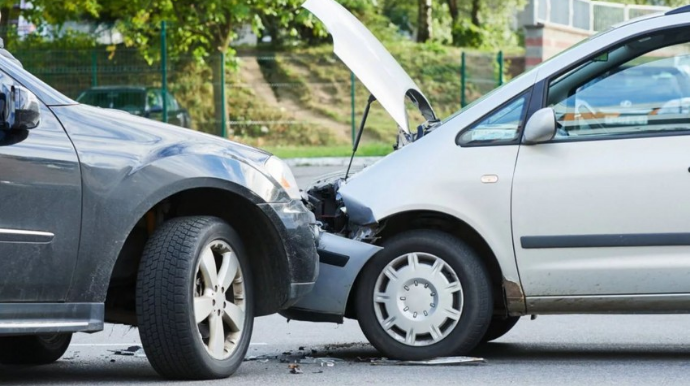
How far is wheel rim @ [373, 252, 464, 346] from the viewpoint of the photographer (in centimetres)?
690

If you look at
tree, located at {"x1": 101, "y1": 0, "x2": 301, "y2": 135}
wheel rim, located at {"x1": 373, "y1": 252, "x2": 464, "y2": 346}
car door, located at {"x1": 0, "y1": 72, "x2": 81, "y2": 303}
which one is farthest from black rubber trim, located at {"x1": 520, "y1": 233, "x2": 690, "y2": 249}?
tree, located at {"x1": 101, "y1": 0, "x2": 301, "y2": 135}

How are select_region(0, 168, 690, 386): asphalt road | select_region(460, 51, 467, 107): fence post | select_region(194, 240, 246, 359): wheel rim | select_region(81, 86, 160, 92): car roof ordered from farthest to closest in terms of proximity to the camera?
select_region(460, 51, 467, 107): fence post → select_region(81, 86, 160, 92): car roof → select_region(0, 168, 690, 386): asphalt road → select_region(194, 240, 246, 359): wheel rim

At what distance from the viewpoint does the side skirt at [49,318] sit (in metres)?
5.61

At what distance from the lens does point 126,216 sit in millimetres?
5895

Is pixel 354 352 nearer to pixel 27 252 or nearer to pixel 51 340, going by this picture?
pixel 51 340

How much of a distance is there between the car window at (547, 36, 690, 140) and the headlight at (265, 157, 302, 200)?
1360 mm

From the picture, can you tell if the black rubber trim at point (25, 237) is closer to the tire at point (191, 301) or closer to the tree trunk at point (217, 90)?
the tire at point (191, 301)

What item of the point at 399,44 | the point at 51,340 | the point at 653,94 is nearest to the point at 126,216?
the point at 51,340

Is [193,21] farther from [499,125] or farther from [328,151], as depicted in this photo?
[499,125]

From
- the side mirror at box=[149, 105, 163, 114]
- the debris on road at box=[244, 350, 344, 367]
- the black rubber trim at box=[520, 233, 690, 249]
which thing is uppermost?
the black rubber trim at box=[520, 233, 690, 249]

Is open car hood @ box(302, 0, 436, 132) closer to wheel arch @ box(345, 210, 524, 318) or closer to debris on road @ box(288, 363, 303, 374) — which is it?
wheel arch @ box(345, 210, 524, 318)

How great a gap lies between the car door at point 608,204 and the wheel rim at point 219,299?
1430 millimetres

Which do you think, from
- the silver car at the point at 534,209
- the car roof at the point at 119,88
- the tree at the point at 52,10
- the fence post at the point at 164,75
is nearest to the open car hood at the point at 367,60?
the silver car at the point at 534,209

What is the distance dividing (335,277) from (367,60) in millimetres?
1303
